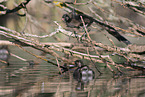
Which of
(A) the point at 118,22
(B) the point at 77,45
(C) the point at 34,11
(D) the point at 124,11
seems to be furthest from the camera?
(C) the point at 34,11

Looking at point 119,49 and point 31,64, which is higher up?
point 119,49

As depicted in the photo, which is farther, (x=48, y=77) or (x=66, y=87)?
(x=48, y=77)

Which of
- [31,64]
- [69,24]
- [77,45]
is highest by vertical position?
[69,24]

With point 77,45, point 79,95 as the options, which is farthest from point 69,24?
point 79,95

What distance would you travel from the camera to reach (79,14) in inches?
106

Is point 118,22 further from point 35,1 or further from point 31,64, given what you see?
point 35,1

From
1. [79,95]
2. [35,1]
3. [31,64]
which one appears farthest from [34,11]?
[79,95]

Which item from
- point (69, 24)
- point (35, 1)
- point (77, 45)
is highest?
point (35, 1)

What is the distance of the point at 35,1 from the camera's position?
4793 millimetres

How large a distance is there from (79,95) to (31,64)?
2185mm

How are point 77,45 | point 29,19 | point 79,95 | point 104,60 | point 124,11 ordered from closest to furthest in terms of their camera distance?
point 79,95 < point 104,60 < point 77,45 < point 29,19 < point 124,11

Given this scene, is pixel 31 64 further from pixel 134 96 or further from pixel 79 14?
pixel 134 96

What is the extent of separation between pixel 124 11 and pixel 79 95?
3176mm

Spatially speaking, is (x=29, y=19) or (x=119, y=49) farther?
(x=29, y=19)
